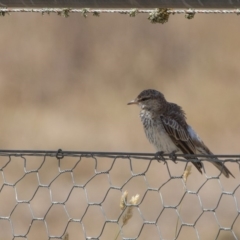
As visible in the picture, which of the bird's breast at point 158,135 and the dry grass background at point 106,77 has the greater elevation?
the dry grass background at point 106,77

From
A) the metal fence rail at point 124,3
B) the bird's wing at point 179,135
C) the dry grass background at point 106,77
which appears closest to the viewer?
the metal fence rail at point 124,3

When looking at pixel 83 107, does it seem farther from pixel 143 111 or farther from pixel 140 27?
pixel 143 111

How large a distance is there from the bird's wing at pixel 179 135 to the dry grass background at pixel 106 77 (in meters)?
5.75

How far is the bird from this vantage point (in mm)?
6195

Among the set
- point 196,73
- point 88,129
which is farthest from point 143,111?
point 196,73

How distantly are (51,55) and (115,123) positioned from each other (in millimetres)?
1772

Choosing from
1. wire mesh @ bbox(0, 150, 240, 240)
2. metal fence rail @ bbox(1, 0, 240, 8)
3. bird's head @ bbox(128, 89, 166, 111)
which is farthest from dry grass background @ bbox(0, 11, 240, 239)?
metal fence rail @ bbox(1, 0, 240, 8)

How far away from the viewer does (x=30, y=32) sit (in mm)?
14094

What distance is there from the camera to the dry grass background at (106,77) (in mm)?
12617

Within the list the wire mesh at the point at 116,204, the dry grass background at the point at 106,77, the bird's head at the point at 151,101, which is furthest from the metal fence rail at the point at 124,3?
the dry grass background at the point at 106,77

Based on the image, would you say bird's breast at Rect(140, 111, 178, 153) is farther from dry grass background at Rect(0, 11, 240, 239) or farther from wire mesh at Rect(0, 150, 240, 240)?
dry grass background at Rect(0, 11, 240, 239)

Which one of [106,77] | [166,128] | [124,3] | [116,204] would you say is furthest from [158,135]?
[106,77]

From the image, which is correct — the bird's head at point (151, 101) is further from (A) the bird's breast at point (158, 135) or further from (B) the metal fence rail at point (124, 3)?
(B) the metal fence rail at point (124, 3)

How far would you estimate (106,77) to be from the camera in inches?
539
